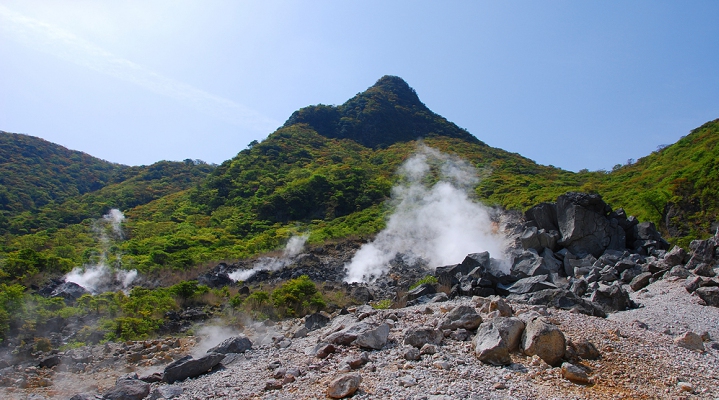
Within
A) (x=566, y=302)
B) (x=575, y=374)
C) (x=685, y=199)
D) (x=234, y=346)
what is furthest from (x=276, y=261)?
(x=685, y=199)

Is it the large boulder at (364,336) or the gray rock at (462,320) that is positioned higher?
the gray rock at (462,320)

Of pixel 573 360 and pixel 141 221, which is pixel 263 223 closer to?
pixel 141 221

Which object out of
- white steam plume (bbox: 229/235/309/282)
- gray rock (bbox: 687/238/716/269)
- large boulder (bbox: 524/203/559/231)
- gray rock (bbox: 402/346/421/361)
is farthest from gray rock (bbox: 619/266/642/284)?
white steam plume (bbox: 229/235/309/282)

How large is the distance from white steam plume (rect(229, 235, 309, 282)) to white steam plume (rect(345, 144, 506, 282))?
5.06 metres

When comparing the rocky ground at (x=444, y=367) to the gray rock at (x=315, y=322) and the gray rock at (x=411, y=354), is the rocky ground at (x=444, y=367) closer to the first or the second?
the gray rock at (x=411, y=354)

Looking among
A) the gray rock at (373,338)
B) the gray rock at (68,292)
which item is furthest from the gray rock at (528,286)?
the gray rock at (68,292)

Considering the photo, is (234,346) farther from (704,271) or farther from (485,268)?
(704,271)

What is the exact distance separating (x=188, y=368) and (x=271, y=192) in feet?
147

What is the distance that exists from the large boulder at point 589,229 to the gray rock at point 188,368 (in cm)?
1822

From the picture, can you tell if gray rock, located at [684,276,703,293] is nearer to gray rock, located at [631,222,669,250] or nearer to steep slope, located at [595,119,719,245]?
gray rock, located at [631,222,669,250]

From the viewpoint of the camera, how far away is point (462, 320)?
9531 millimetres

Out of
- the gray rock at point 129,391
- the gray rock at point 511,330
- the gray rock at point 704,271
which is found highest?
the gray rock at point 704,271

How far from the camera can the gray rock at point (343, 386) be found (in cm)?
718

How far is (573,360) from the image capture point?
25.3 feet
